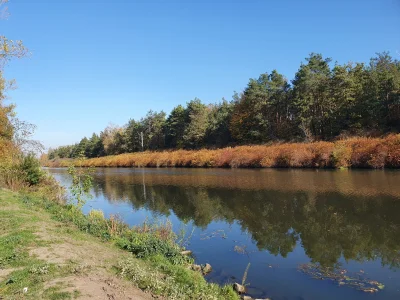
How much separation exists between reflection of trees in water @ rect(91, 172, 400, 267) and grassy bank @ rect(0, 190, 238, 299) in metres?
4.68

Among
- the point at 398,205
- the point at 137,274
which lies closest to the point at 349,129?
the point at 398,205

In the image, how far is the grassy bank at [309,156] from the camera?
3241 centimetres

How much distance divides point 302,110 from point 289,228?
40.5 meters

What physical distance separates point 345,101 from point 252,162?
17405 millimetres

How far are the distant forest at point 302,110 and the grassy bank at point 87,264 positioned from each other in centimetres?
4023

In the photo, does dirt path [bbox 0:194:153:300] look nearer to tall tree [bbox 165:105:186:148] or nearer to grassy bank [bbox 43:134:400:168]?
grassy bank [bbox 43:134:400:168]


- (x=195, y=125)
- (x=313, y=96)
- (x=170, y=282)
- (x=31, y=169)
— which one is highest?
(x=313, y=96)

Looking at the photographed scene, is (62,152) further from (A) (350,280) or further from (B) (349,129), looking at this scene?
(A) (350,280)

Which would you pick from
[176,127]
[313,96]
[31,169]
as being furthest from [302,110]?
[31,169]

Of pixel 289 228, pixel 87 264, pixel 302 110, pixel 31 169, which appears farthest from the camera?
pixel 302 110

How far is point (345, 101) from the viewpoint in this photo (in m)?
47.3

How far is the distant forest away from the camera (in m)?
43.3

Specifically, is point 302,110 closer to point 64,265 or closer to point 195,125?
point 195,125

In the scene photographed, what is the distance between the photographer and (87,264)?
6688mm
